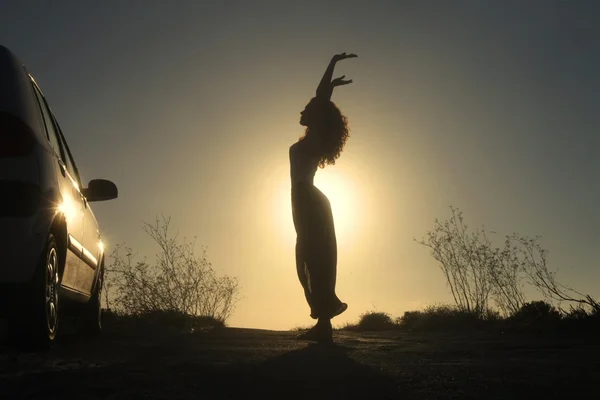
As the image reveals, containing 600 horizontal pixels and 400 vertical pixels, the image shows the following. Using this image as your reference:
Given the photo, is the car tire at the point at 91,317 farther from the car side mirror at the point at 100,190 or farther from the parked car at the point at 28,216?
the parked car at the point at 28,216

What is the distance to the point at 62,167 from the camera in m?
4.54

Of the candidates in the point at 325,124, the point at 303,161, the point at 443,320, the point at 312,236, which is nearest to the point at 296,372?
the point at 312,236

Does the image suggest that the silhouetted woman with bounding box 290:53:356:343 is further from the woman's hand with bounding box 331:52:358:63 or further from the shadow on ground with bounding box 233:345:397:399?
the shadow on ground with bounding box 233:345:397:399

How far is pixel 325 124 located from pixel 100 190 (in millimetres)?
2092

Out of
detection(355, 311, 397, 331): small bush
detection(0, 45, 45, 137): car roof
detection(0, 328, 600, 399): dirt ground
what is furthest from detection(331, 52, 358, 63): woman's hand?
detection(355, 311, 397, 331): small bush

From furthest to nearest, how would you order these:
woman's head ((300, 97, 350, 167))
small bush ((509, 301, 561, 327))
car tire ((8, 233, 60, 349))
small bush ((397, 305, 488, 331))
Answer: small bush ((397, 305, 488, 331))
small bush ((509, 301, 561, 327))
woman's head ((300, 97, 350, 167))
car tire ((8, 233, 60, 349))

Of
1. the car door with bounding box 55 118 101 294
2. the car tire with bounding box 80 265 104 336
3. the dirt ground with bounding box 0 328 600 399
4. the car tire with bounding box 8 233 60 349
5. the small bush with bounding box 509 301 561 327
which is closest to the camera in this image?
the dirt ground with bounding box 0 328 600 399

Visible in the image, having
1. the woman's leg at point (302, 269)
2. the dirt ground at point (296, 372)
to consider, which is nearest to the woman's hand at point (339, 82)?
the woman's leg at point (302, 269)

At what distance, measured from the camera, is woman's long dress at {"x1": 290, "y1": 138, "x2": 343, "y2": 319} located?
5.95m

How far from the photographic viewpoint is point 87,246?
5.68 m

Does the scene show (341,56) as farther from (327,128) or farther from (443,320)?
(443,320)

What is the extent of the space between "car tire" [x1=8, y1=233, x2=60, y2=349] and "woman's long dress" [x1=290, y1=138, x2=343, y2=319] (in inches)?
99.6

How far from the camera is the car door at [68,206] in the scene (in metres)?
4.34

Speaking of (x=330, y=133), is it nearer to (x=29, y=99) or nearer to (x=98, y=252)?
(x=98, y=252)
